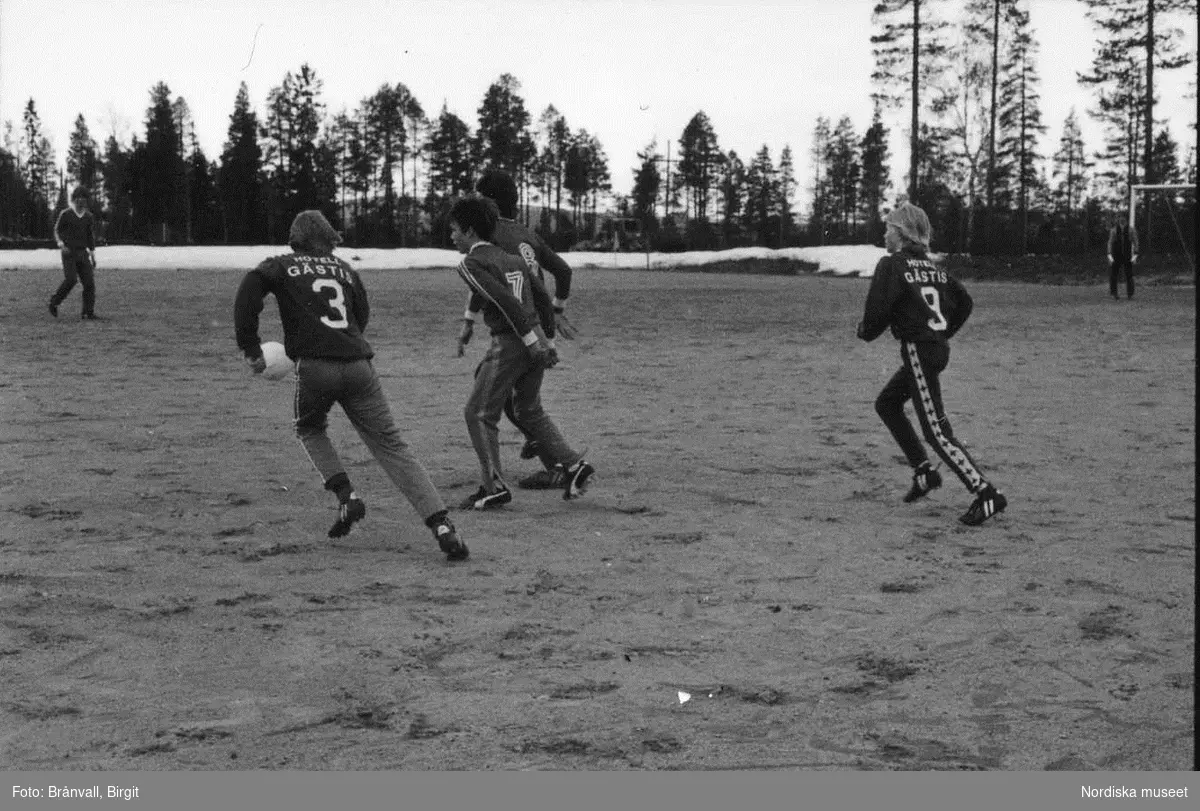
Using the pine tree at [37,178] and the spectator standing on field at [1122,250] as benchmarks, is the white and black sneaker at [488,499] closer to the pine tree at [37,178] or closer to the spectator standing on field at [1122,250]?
the spectator standing on field at [1122,250]

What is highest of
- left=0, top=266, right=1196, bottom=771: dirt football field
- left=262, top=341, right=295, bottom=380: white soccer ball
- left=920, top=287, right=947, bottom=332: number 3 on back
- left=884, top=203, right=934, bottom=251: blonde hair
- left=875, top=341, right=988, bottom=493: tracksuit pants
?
left=884, top=203, right=934, bottom=251: blonde hair

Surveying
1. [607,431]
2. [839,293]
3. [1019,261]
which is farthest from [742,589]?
[1019,261]

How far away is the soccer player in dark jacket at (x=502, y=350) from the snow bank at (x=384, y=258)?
36.1m

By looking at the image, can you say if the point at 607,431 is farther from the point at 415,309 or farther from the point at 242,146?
the point at 242,146

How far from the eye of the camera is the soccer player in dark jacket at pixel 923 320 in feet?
25.2

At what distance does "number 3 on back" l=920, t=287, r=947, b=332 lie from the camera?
7738mm

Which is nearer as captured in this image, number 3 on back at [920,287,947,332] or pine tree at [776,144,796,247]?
number 3 on back at [920,287,947,332]

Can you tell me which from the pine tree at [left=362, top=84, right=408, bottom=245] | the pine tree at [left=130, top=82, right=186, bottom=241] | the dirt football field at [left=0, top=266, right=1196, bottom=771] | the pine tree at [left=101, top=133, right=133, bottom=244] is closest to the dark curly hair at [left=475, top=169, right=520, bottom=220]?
the dirt football field at [left=0, top=266, right=1196, bottom=771]

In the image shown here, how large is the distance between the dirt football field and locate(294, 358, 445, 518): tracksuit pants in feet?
1.17

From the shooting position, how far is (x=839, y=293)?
3366cm

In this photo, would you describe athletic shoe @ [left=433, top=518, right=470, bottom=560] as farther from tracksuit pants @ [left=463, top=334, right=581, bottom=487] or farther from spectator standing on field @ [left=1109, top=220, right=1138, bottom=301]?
spectator standing on field @ [left=1109, top=220, right=1138, bottom=301]

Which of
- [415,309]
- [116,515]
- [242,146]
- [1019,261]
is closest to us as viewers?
[116,515]

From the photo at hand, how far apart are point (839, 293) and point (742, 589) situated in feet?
92.0

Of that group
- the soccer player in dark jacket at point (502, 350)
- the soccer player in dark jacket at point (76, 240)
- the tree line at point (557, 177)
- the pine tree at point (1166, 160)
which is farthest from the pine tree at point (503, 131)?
the soccer player in dark jacket at point (502, 350)
